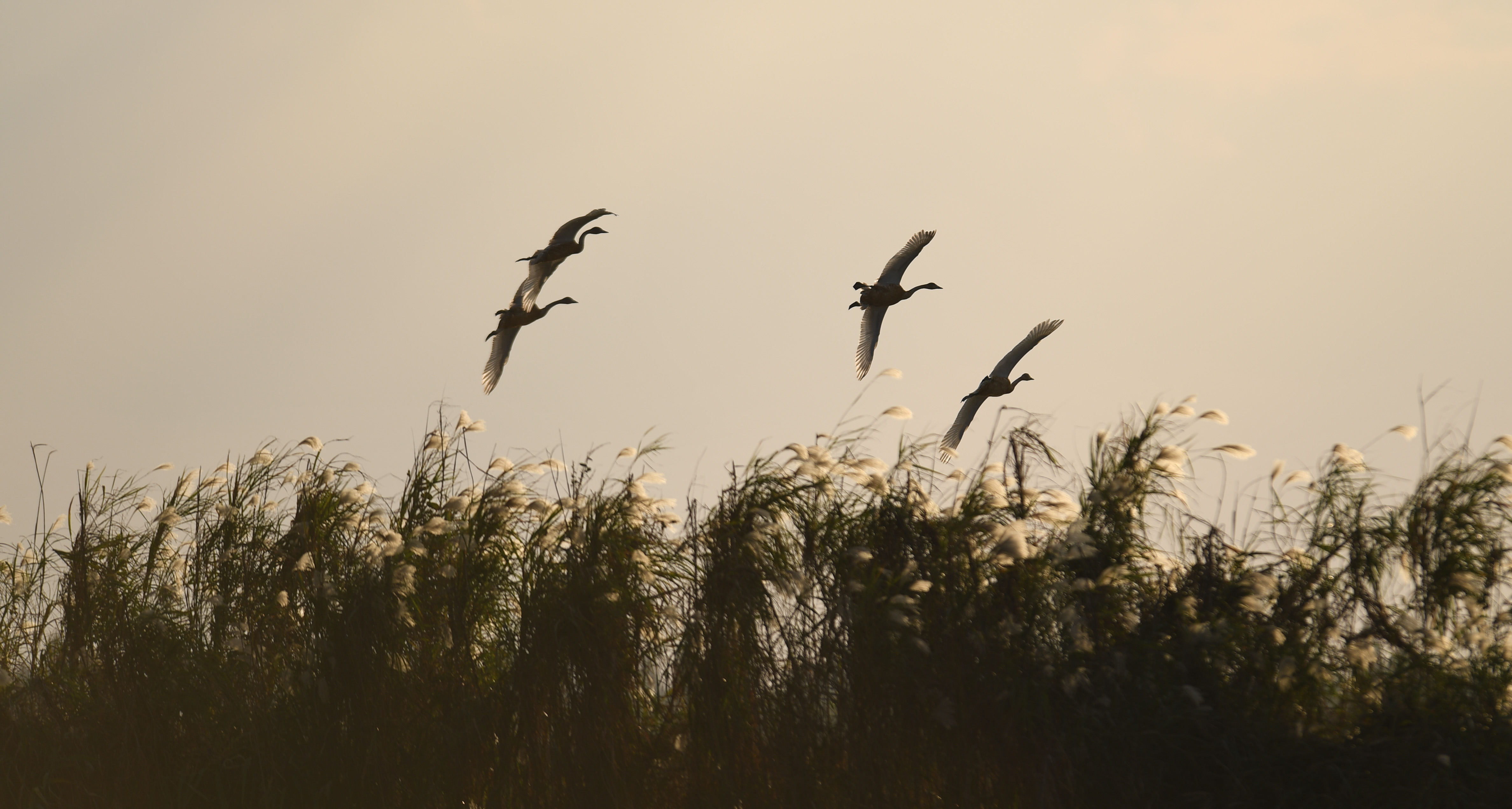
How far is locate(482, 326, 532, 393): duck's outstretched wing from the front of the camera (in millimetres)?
9453

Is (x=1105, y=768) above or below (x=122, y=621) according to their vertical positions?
below

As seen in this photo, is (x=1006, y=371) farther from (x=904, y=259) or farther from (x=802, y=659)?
(x=802, y=659)

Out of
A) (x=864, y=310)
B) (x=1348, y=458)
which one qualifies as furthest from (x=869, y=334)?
(x=1348, y=458)

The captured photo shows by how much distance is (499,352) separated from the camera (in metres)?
9.62

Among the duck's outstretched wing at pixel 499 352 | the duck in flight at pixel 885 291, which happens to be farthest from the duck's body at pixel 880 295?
the duck's outstretched wing at pixel 499 352

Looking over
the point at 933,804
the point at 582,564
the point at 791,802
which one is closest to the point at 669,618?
the point at 582,564

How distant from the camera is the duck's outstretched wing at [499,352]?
9453mm

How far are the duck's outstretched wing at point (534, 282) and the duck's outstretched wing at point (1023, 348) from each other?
3.51m

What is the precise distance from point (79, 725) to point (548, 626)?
9.87 ft

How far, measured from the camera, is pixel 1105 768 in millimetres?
4809

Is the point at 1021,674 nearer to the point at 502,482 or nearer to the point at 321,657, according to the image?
the point at 502,482

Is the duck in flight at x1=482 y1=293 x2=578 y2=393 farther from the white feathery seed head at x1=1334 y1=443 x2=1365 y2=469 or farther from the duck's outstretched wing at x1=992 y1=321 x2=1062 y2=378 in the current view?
the white feathery seed head at x1=1334 y1=443 x2=1365 y2=469

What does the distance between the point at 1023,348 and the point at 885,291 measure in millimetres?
1198

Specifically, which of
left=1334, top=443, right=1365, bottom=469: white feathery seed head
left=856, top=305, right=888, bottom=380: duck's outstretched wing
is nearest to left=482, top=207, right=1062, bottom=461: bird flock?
left=856, top=305, right=888, bottom=380: duck's outstretched wing
